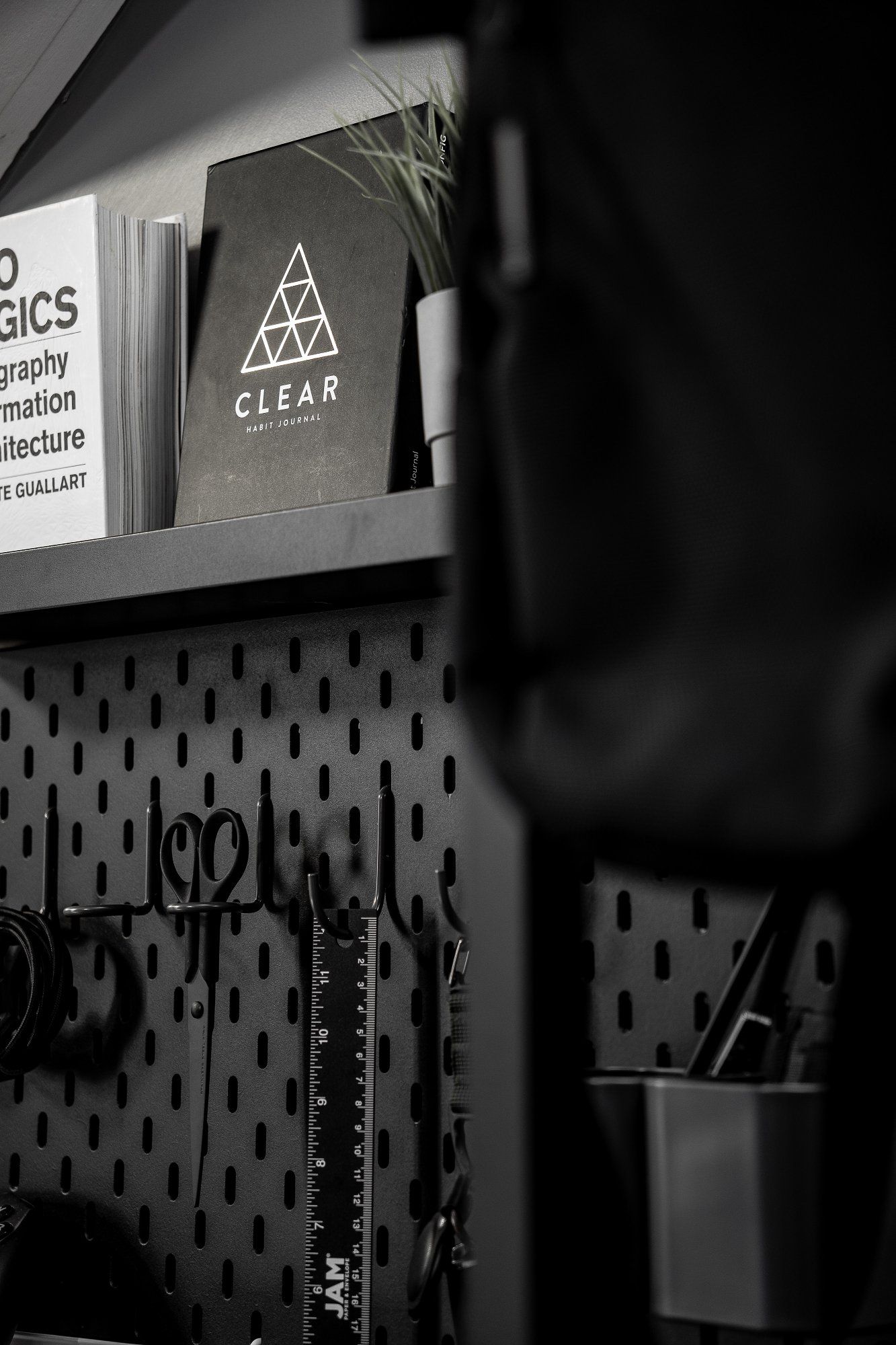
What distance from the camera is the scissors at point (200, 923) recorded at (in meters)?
0.93

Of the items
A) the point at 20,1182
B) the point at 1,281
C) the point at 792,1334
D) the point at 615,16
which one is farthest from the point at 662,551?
the point at 20,1182

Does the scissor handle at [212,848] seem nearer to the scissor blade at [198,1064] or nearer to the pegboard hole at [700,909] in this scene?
the scissor blade at [198,1064]

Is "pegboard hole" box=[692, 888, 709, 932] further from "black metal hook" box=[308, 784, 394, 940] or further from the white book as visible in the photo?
the white book

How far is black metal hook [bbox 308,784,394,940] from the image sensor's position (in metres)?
0.90

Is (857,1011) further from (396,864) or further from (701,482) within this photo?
(396,864)

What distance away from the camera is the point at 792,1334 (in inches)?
20.4

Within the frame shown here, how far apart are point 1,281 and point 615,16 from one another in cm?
73

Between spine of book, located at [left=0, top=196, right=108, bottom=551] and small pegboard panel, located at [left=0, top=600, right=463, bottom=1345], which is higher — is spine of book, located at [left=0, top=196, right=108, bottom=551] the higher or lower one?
the higher one

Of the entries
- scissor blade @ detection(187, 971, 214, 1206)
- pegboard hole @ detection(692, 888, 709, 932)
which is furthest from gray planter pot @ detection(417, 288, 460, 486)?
scissor blade @ detection(187, 971, 214, 1206)

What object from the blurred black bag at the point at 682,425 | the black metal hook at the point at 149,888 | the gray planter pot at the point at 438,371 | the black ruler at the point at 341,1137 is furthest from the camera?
the black metal hook at the point at 149,888

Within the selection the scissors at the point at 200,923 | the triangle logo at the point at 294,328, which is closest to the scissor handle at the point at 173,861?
the scissors at the point at 200,923

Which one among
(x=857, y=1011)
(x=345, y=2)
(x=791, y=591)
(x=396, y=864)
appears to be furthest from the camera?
(x=345, y=2)

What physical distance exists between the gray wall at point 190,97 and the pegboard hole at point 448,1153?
2.41 ft

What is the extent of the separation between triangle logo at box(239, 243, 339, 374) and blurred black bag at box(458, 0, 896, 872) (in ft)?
1.73
